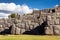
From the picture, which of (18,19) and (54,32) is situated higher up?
(18,19)

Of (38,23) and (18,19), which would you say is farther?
(18,19)

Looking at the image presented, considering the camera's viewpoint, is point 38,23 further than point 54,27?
Yes

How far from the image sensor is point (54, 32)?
46.4 m

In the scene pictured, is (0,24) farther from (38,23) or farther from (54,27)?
(54,27)

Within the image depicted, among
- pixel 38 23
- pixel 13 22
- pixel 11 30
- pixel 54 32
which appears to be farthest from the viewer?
pixel 13 22

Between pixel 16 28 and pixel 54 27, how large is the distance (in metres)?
10.0

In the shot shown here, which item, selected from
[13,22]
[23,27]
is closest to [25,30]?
[23,27]

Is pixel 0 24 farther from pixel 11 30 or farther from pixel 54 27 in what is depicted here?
pixel 54 27

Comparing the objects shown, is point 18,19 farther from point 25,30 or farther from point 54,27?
point 54,27

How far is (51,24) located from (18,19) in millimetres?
15193

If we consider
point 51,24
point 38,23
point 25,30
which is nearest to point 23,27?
point 25,30

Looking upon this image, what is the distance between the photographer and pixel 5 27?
57781mm

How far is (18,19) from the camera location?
59.9 meters

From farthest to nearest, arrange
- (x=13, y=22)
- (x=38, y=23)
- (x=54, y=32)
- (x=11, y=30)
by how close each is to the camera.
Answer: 1. (x=13, y=22)
2. (x=38, y=23)
3. (x=11, y=30)
4. (x=54, y=32)
